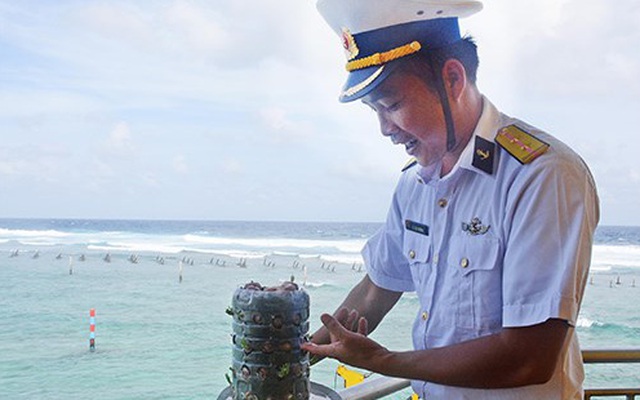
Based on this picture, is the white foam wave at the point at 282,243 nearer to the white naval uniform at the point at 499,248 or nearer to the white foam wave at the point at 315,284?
the white foam wave at the point at 315,284

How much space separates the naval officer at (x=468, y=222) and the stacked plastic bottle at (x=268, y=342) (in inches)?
2.1

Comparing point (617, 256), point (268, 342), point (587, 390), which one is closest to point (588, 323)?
point (587, 390)

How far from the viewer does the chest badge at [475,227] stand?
1.26m

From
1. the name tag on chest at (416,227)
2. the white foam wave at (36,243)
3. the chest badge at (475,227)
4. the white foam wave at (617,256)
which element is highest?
the chest badge at (475,227)

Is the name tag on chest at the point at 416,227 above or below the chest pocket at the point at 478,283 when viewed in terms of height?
above

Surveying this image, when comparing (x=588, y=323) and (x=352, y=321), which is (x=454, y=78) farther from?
(x=588, y=323)

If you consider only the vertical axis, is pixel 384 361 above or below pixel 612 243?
above

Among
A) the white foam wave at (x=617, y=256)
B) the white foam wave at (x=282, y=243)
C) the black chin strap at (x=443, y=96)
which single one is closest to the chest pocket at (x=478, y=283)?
the black chin strap at (x=443, y=96)

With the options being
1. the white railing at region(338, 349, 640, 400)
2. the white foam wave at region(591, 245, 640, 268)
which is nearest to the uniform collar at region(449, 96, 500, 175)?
the white railing at region(338, 349, 640, 400)

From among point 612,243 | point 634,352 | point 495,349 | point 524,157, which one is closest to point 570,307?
point 495,349

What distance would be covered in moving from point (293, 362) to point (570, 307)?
19.3 inches

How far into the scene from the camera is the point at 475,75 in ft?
4.37

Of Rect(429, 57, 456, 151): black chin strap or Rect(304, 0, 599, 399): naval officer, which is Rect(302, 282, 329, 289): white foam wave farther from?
Rect(429, 57, 456, 151): black chin strap

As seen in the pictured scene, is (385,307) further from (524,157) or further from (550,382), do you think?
(524,157)
